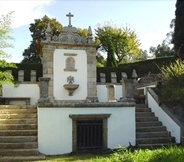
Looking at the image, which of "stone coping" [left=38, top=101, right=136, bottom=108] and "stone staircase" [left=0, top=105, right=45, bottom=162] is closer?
"stone staircase" [left=0, top=105, right=45, bottom=162]

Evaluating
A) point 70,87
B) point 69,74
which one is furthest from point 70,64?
point 70,87

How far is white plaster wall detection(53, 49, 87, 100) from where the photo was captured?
15992 mm

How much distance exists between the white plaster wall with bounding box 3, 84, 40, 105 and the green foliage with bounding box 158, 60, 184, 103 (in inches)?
275

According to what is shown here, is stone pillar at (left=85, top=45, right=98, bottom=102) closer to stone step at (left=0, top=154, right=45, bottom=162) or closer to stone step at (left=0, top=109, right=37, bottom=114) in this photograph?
stone step at (left=0, top=109, right=37, bottom=114)

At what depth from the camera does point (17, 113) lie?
11.5m

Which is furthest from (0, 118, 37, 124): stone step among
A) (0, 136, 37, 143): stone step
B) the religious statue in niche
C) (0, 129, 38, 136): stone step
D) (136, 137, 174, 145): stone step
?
the religious statue in niche

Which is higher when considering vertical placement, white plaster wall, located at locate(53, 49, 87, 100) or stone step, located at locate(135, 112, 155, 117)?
white plaster wall, located at locate(53, 49, 87, 100)

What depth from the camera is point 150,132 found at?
11.1 m

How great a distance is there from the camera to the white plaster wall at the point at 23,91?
1630 cm

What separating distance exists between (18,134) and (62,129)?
4.91 ft

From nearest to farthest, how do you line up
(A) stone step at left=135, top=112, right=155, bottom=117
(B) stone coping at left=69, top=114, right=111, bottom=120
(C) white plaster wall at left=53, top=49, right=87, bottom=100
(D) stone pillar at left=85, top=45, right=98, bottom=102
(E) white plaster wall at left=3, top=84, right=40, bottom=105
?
(B) stone coping at left=69, top=114, right=111, bottom=120
(A) stone step at left=135, top=112, right=155, bottom=117
(C) white plaster wall at left=53, top=49, right=87, bottom=100
(E) white plaster wall at left=3, top=84, right=40, bottom=105
(D) stone pillar at left=85, top=45, right=98, bottom=102

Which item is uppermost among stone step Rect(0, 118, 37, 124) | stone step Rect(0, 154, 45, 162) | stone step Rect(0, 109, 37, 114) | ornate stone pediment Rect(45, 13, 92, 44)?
ornate stone pediment Rect(45, 13, 92, 44)

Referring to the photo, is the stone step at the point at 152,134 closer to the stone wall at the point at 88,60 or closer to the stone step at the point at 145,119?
the stone step at the point at 145,119

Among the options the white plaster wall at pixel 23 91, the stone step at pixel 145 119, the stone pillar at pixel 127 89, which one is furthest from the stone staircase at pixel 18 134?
the white plaster wall at pixel 23 91
